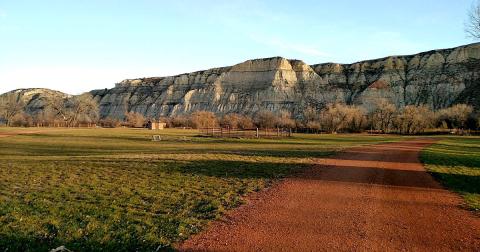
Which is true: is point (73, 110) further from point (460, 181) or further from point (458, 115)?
point (460, 181)

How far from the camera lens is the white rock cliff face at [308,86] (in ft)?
354

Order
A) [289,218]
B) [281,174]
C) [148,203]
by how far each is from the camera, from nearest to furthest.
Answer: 1. [289,218]
2. [148,203]
3. [281,174]

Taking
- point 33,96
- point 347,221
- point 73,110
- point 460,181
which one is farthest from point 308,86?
point 33,96

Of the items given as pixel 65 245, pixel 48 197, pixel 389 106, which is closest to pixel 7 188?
pixel 48 197

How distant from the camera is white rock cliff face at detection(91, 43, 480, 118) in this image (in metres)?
108

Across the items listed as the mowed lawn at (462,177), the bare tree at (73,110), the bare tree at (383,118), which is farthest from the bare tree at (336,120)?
the bare tree at (73,110)

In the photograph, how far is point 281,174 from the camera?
16.1 m

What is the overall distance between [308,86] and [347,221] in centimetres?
12349

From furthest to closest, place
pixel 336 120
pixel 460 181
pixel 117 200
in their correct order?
pixel 336 120, pixel 460 181, pixel 117 200

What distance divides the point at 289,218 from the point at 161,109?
139142 mm

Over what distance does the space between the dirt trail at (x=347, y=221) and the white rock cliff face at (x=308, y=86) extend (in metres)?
97.7

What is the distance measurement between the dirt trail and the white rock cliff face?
97668 millimetres

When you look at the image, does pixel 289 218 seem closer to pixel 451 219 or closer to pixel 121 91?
pixel 451 219

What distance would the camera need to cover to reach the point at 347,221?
867 cm
